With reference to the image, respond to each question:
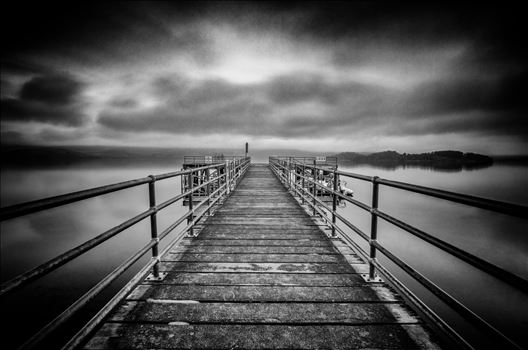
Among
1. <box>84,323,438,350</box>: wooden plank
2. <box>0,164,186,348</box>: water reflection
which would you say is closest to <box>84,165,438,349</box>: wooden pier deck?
<box>84,323,438,350</box>: wooden plank

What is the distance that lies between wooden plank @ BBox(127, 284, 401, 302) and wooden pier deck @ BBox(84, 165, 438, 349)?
10 millimetres

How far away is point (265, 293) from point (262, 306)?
0.71ft

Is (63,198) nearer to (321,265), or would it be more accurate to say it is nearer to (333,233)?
(321,265)

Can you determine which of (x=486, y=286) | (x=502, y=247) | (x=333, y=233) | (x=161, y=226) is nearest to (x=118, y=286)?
(x=161, y=226)

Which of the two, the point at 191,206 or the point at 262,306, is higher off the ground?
the point at 191,206

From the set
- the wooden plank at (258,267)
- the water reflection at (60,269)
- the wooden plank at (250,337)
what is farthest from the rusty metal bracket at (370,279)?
the water reflection at (60,269)

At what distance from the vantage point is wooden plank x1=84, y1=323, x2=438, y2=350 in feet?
5.84

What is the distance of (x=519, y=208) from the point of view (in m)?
1.20

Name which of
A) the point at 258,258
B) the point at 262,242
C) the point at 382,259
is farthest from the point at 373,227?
the point at 382,259

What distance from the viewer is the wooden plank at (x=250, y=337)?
178 centimetres

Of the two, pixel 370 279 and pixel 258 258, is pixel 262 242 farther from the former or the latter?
pixel 370 279

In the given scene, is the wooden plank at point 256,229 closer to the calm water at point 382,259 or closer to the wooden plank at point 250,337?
the wooden plank at point 250,337

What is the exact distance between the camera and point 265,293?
2451 millimetres

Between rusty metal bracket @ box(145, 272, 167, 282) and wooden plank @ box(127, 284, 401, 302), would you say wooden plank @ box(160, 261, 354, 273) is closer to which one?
rusty metal bracket @ box(145, 272, 167, 282)
